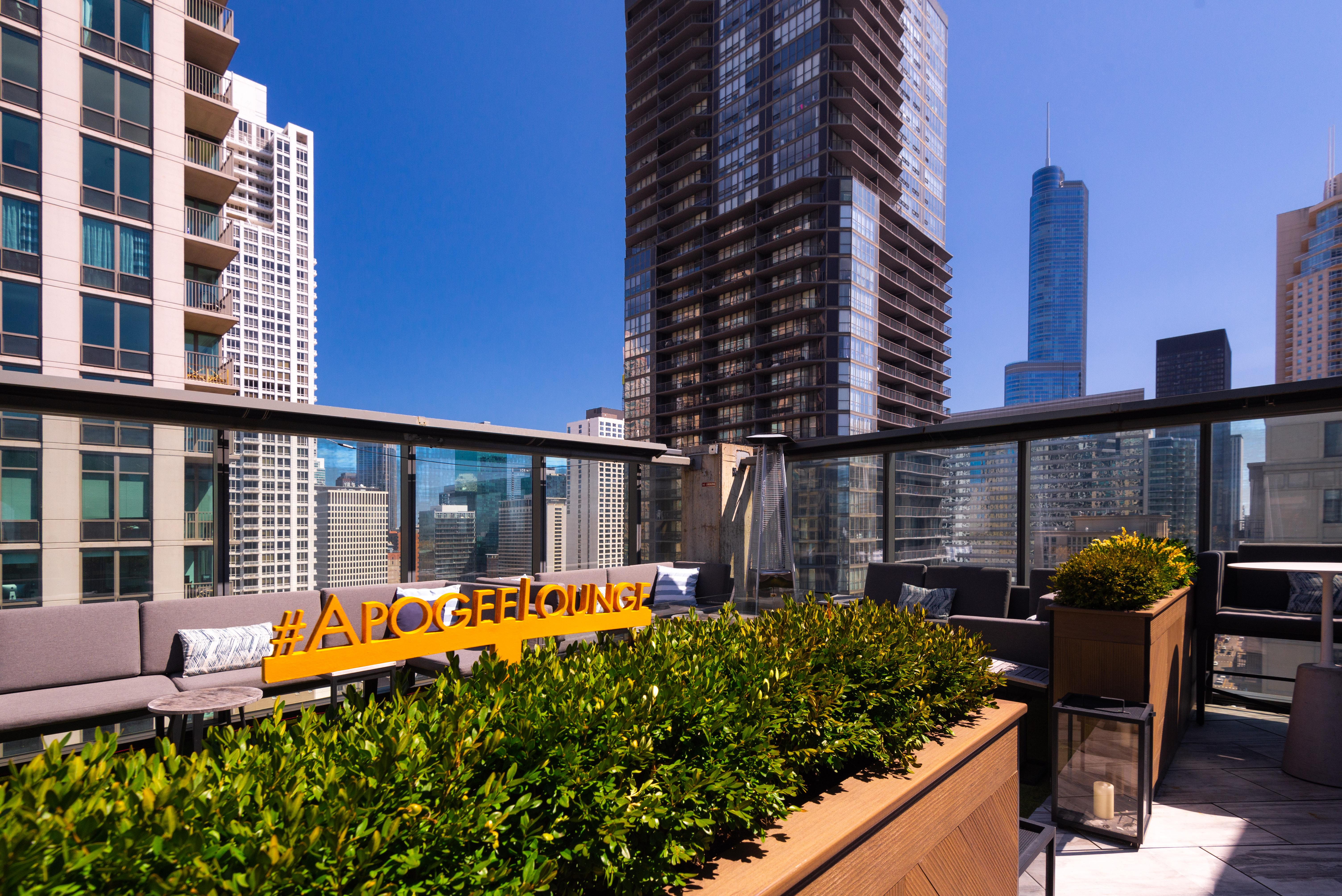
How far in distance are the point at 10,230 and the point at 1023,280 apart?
479 ft

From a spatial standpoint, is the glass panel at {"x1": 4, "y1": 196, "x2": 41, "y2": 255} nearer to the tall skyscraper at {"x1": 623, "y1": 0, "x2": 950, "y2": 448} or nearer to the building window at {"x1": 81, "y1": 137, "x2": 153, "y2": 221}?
the building window at {"x1": 81, "y1": 137, "x2": 153, "y2": 221}

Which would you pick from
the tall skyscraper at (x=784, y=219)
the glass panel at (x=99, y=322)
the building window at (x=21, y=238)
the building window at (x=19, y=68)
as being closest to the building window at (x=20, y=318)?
the building window at (x=21, y=238)

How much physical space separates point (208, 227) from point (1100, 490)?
852 inches

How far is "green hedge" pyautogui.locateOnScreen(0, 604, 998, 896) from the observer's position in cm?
61

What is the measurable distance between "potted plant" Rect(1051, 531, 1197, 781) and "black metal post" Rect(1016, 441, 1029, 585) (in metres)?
2.21

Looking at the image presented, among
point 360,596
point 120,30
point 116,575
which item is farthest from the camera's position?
point 120,30

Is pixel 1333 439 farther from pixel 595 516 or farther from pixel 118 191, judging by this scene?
pixel 118 191

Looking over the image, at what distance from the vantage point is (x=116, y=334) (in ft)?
51.6

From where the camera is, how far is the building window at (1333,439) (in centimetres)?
490

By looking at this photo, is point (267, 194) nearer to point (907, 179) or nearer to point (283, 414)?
point (907, 179)

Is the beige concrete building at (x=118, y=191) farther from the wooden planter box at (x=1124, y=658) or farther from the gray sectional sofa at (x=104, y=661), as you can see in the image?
the wooden planter box at (x=1124, y=658)

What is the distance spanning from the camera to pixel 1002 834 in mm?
1828

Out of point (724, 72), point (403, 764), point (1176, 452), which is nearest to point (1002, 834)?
point (403, 764)

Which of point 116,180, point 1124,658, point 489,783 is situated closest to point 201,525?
point 489,783
